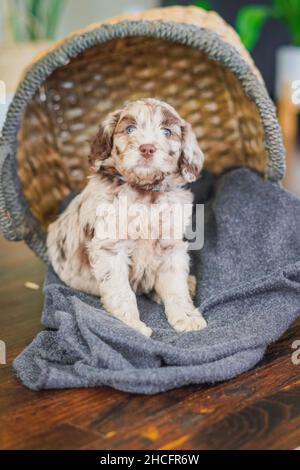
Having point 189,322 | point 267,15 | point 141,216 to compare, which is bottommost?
point 189,322

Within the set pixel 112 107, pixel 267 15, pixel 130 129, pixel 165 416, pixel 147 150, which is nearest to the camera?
pixel 165 416

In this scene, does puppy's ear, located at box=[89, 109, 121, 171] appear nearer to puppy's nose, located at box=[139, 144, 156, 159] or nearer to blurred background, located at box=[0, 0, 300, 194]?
puppy's nose, located at box=[139, 144, 156, 159]

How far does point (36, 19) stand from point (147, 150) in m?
4.19

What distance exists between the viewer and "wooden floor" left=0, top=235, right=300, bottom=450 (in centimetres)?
204

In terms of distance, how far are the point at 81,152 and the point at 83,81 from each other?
400 mm

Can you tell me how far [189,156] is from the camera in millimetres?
2766

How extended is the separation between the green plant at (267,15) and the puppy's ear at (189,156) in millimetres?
4201

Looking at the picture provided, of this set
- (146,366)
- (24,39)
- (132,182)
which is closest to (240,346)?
(146,366)

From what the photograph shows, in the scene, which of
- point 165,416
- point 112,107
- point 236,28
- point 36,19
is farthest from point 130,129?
point 236,28

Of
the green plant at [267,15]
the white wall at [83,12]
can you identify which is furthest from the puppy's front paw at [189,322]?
the white wall at [83,12]

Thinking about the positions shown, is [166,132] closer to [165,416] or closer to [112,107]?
[165,416]

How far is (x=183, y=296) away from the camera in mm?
2840

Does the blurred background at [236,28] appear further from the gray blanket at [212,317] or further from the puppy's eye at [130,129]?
the puppy's eye at [130,129]

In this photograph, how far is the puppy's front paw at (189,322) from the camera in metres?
2.67
